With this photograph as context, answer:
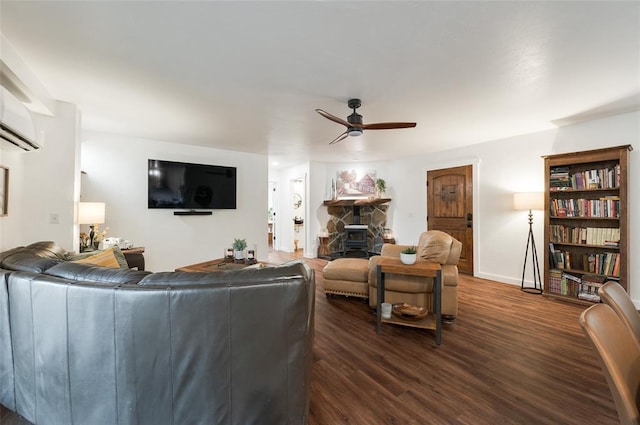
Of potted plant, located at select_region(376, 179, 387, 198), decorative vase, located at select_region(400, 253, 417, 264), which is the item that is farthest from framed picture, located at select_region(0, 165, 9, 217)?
potted plant, located at select_region(376, 179, 387, 198)

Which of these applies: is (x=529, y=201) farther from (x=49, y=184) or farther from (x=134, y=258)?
(x=49, y=184)

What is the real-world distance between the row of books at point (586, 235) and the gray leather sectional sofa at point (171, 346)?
3.97 m

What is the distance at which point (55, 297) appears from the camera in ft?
3.97

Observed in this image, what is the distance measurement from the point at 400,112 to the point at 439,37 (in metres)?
1.31

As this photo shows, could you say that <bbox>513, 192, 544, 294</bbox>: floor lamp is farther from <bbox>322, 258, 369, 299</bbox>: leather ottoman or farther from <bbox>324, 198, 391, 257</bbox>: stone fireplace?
<bbox>324, 198, 391, 257</bbox>: stone fireplace

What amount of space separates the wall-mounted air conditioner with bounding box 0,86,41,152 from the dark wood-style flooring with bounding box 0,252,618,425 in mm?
1701

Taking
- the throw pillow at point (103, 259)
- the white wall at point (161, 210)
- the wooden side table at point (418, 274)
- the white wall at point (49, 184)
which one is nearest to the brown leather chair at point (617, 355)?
the wooden side table at point (418, 274)

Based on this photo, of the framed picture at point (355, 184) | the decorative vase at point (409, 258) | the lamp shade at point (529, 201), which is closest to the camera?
the decorative vase at point (409, 258)

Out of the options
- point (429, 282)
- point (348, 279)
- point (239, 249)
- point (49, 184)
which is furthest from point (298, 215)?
point (49, 184)

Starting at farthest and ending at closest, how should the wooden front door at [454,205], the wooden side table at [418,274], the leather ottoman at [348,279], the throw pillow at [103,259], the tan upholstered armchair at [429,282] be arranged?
the wooden front door at [454,205] → the leather ottoman at [348,279] → the tan upholstered armchair at [429,282] → the wooden side table at [418,274] → the throw pillow at [103,259]

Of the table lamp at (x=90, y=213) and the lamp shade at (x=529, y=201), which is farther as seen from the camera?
the lamp shade at (x=529, y=201)

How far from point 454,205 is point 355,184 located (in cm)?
227

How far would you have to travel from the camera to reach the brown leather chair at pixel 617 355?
0.72 meters

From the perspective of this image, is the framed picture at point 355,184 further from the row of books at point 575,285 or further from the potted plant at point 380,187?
the row of books at point 575,285
